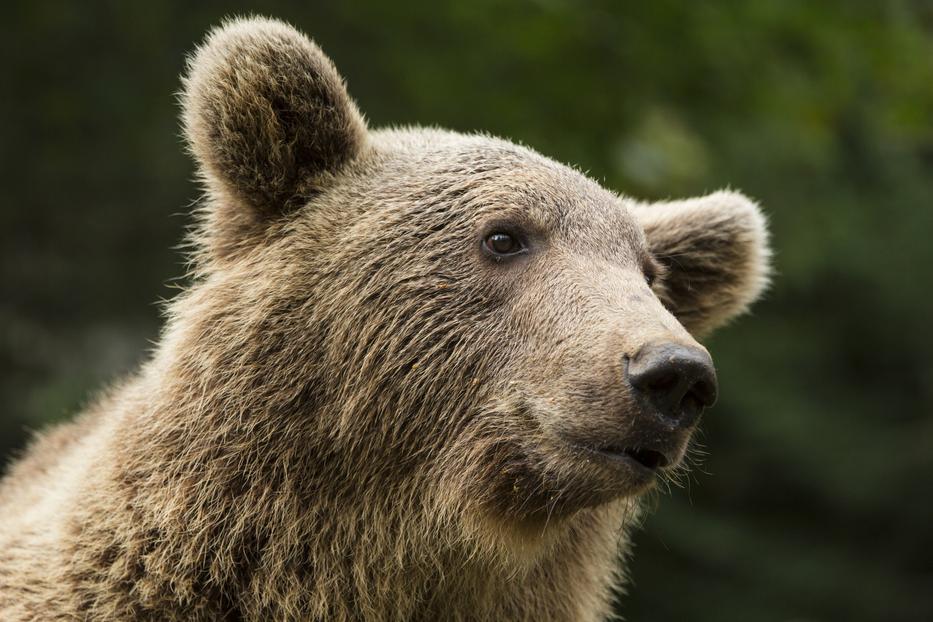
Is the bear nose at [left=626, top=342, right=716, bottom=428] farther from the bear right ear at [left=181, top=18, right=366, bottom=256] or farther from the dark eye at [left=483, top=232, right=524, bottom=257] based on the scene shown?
the bear right ear at [left=181, top=18, right=366, bottom=256]

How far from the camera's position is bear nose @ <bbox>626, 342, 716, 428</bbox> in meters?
4.54

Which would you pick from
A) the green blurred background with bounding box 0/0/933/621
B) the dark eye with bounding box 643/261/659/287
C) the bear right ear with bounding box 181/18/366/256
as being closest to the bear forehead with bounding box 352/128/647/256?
the dark eye with bounding box 643/261/659/287

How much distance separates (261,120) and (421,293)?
110 centimetres

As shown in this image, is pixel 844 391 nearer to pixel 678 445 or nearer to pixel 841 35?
pixel 841 35

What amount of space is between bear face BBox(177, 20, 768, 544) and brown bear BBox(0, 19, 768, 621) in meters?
0.01

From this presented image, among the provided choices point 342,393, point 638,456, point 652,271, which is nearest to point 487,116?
point 652,271

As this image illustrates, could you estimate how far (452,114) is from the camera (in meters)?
11.6

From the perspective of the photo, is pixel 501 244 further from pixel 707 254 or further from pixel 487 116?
pixel 487 116

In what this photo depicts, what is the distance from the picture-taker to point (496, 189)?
561 centimetres

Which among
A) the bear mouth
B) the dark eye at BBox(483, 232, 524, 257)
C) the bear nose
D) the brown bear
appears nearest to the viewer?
the bear nose

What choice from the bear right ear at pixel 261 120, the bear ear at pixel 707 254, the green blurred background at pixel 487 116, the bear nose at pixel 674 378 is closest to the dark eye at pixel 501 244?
the bear right ear at pixel 261 120

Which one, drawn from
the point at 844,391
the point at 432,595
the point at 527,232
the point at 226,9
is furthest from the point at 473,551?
the point at 844,391

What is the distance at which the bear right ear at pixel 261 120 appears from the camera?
18.2ft

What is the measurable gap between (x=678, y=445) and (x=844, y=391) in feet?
70.0
